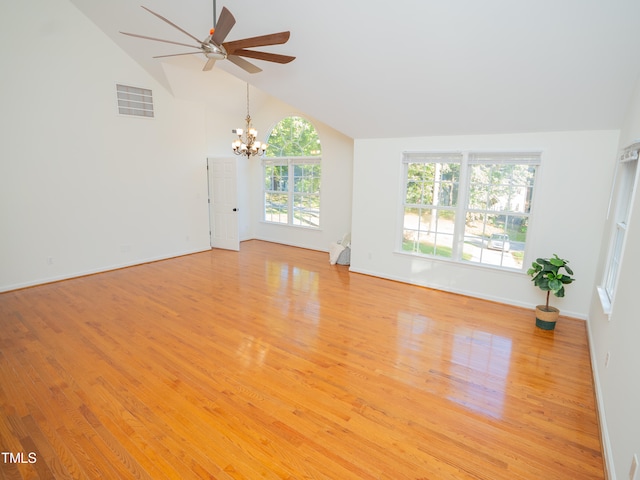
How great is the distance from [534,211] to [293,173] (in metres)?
4.95

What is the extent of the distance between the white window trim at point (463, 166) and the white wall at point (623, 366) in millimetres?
1310

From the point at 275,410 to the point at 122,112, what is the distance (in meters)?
5.43

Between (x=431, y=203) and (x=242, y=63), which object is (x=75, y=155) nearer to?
(x=242, y=63)

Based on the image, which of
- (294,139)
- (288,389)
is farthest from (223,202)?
(288,389)

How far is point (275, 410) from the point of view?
7.96ft

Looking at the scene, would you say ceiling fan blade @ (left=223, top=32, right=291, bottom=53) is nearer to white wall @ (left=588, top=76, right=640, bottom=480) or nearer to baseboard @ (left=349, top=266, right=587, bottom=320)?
white wall @ (left=588, top=76, right=640, bottom=480)

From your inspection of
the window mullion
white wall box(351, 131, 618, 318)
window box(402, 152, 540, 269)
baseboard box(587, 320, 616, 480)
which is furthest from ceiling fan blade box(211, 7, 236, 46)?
baseboard box(587, 320, 616, 480)

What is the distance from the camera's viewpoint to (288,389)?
2.67 metres

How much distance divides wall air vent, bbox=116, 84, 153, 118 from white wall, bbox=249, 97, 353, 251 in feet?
8.35

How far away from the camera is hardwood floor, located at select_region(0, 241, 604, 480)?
2007 mm

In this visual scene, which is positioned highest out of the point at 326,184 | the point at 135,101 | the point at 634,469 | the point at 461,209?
the point at 135,101

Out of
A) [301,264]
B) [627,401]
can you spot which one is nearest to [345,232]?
[301,264]

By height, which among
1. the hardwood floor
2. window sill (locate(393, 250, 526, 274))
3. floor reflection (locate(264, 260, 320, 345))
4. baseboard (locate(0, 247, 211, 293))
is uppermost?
window sill (locate(393, 250, 526, 274))

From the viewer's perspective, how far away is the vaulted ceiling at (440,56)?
2.74m
